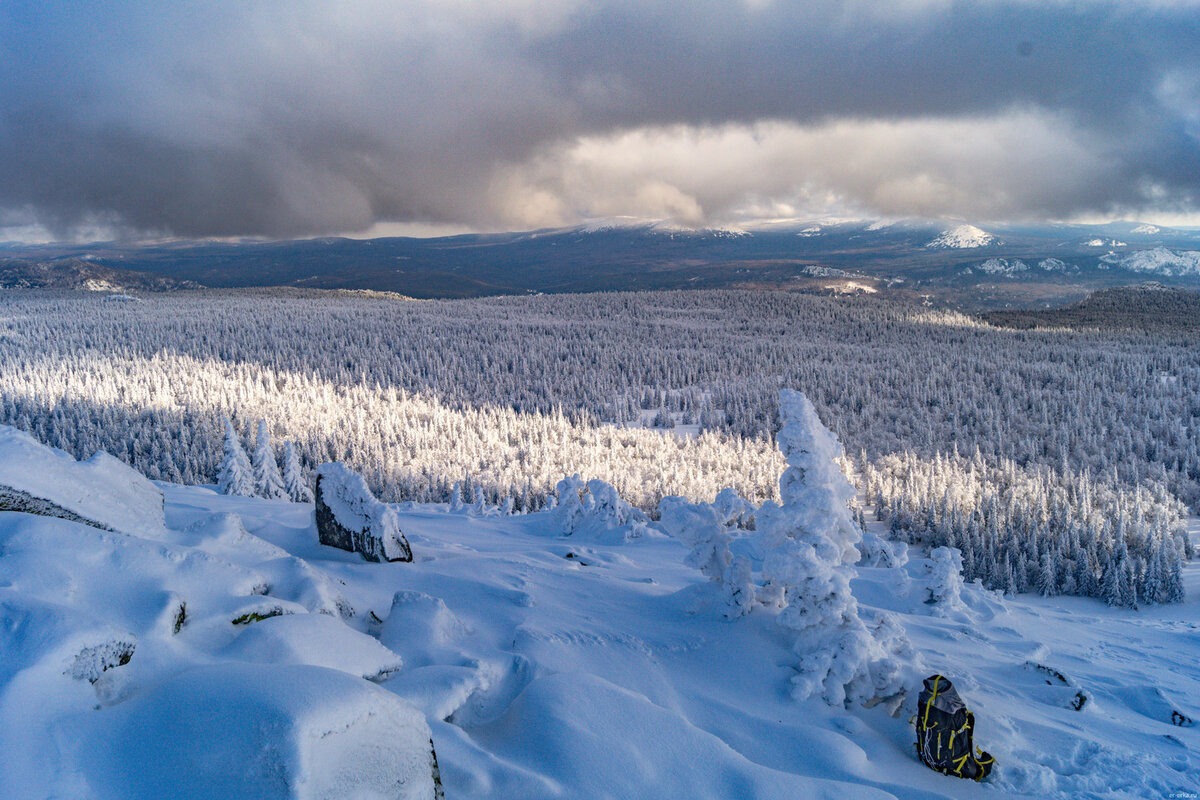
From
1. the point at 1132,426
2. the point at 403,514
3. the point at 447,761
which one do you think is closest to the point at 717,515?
the point at 447,761

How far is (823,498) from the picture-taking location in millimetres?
8273

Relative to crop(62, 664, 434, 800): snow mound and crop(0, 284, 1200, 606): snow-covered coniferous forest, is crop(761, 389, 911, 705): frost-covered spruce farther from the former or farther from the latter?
crop(0, 284, 1200, 606): snow-covered coniferous forest

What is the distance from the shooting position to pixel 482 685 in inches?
255

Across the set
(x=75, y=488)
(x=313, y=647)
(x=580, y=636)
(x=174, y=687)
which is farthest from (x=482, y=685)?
(x=75, y=488)

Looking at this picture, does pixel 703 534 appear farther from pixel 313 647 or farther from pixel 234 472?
pixel 234 472

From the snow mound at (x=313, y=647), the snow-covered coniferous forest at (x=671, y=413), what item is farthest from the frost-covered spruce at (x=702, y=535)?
the snow-covered coniferous forest at (x=671, y=413)

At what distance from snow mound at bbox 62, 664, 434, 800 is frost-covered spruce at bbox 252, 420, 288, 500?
95.9 ft

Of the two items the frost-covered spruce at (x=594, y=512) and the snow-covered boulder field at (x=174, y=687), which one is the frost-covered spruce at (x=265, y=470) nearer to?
the frost-covered spruce at (x=594, y=512)

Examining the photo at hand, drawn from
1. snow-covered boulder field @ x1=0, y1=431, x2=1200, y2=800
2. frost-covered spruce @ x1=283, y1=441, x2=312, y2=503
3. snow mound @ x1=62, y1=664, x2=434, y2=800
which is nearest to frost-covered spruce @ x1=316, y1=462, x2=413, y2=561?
snow-covered boulder field @ x1=0, y1=431, x2=1200, y2=800

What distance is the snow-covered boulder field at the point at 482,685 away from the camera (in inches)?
144

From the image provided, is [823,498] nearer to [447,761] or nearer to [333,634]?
[447,761]

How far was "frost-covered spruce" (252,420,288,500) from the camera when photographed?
29.6 m

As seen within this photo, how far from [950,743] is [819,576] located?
2.29 m

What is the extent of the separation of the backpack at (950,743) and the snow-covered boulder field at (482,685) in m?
0.18
